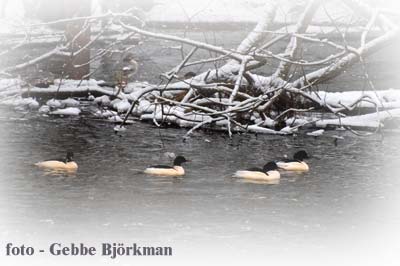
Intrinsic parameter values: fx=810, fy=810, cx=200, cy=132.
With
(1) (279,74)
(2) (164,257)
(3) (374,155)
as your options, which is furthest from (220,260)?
(1) (279,74)

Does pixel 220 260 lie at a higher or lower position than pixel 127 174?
lower

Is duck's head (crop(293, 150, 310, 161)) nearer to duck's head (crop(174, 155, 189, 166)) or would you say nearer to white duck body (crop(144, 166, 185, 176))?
duck's head (crop(174, 155, 189, 166))

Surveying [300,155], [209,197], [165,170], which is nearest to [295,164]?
[300,155]

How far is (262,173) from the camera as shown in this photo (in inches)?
404

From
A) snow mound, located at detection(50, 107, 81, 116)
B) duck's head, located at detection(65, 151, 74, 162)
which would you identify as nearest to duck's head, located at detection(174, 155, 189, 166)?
duck's head, located at detection(65, 151, 74, 162)

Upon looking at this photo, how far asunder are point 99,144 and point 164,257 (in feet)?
18.2

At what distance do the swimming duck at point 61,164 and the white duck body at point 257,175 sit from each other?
2.12 m

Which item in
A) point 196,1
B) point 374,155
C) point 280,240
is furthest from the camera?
point 196,1

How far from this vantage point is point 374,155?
39.1 feet

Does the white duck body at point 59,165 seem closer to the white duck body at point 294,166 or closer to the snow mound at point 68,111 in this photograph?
the white duck body at point 294,166

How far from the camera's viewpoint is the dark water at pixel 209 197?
7668 mm

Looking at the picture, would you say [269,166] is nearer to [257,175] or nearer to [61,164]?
[257,175]

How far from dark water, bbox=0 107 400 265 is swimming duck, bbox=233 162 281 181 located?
7.1 inches

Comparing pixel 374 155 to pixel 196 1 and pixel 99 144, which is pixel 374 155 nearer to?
pixel 99 144
